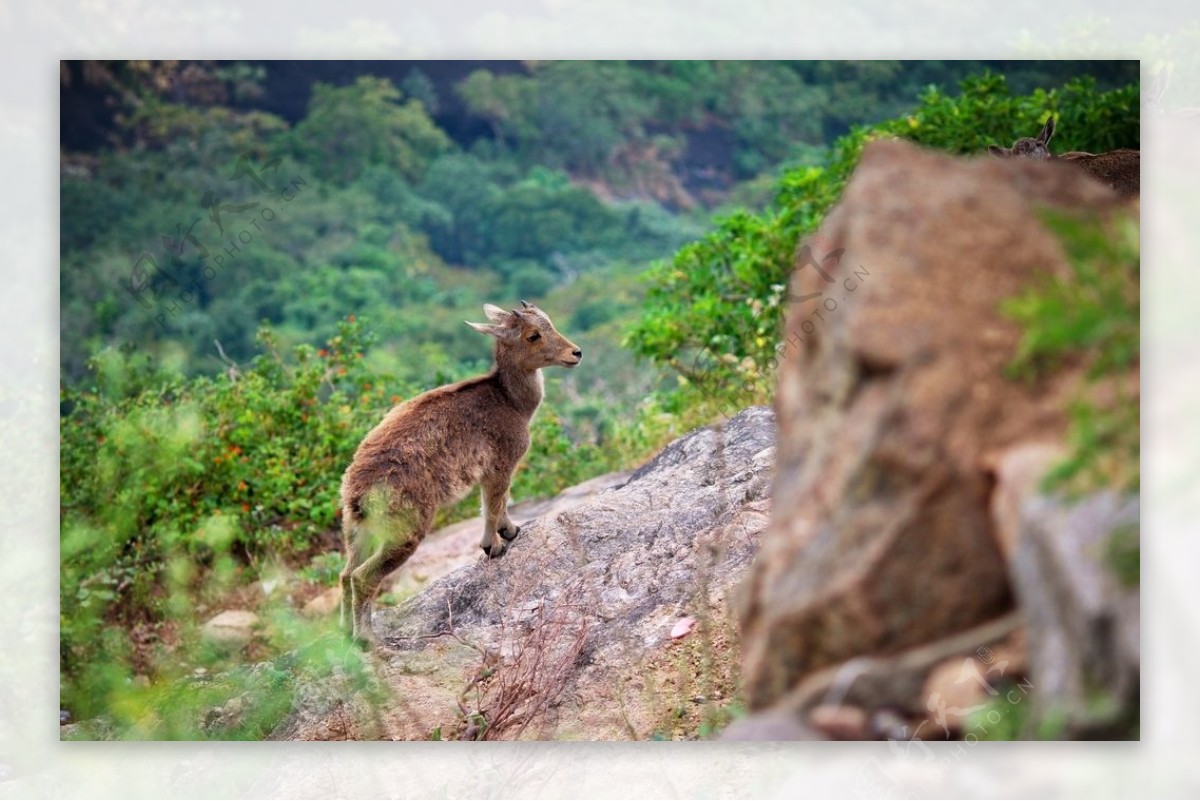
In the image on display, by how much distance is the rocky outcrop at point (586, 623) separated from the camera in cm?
602

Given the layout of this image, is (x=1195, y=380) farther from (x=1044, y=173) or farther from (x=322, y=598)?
(x=322, y=598)

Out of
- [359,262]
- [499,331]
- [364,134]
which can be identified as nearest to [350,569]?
[499,331]

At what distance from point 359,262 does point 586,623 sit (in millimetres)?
6124

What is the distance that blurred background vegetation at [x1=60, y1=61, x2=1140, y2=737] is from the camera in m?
7.21

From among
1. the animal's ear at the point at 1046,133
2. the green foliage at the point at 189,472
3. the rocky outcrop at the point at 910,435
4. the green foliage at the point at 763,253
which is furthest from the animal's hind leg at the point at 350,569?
the animal's ear at the point at 1046,133

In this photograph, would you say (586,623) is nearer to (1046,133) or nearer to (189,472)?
(189,472)

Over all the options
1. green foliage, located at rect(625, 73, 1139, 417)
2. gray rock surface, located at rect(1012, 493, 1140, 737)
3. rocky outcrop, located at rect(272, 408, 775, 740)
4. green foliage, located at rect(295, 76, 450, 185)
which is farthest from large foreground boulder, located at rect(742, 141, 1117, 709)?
green foliage, located at rect(295, 76, 450, 185)

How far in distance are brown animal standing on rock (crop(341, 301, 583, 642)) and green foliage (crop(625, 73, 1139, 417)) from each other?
Answer: 5.65 feet

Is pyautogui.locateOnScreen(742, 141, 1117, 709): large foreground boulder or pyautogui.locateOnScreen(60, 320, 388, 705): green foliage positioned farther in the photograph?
pyautogui.locateOnScreen(60, 320, 388, 705): green foliage

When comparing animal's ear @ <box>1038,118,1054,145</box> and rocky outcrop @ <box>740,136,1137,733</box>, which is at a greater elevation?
animal's ear @ <box>1038,118,1054,145</box>

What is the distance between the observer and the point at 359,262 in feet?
38.2

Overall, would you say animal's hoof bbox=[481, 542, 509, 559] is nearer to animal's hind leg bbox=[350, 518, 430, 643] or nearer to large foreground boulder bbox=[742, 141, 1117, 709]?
animal's hind leg bbox=[350, 518, 430, 643]

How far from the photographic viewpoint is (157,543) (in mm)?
7723

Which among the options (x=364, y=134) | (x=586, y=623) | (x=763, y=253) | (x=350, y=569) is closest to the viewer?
(x=586, y=623)
